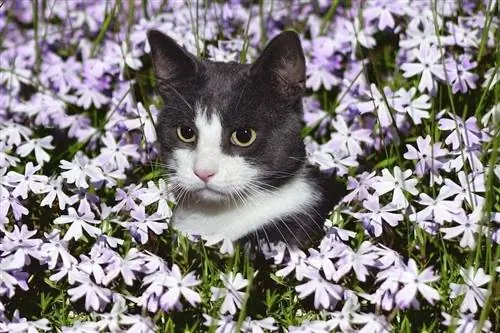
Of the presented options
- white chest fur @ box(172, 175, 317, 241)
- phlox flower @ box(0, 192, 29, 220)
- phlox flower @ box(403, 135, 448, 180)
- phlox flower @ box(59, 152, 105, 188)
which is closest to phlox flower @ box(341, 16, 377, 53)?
phlox flower @ box(403, 135, 448, 180)

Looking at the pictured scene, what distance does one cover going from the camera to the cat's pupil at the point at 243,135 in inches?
143

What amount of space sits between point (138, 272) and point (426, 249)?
1.22 m

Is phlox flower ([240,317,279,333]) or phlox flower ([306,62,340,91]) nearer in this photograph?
phlox flower ([240,317,279,333])

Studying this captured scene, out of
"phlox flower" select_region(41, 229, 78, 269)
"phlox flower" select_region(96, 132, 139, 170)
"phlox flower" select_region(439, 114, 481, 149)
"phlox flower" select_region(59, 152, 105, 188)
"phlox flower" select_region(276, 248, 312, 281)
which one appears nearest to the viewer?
"phlox flower" select_region(276, 248, 312, 281)

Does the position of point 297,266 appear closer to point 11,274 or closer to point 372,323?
point 372,323

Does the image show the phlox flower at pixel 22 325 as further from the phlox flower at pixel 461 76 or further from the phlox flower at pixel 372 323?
the phlox flower at pixel 461 76

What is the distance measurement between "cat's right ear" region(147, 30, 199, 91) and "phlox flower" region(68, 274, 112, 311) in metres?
0.93

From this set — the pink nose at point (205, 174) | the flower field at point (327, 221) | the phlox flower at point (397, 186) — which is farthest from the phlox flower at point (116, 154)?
the phlox flower at point (397, 186)

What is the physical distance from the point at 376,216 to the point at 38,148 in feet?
5.54

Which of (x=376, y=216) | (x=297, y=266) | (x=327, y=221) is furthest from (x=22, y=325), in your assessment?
(x=376, y=216)

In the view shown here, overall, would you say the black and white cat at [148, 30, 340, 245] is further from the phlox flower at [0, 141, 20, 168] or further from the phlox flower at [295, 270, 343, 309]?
the phlox flower at [0, 141, 20, 168]

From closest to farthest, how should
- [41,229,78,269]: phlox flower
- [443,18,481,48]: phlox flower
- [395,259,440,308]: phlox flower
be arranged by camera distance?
[395,259,440,308]: phlox flower → [41,229,78,269]: phlox flower → [443,18,481,48]: phlox flower

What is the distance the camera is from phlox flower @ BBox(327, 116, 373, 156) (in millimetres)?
4352

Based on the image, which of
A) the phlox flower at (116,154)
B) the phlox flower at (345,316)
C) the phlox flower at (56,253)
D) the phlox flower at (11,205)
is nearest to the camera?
the phlox flower at (345,316)
